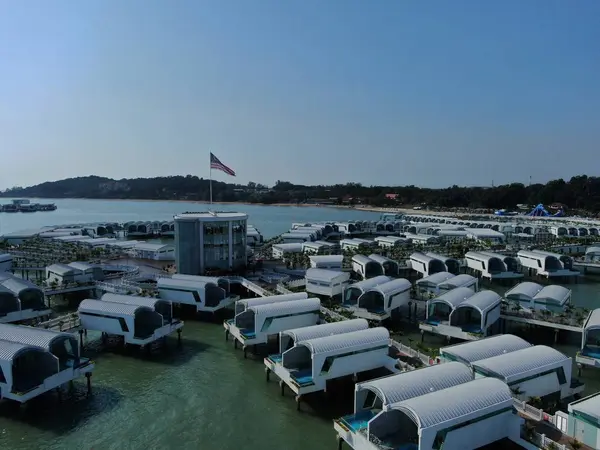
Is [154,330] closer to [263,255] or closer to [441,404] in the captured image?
[441,404]

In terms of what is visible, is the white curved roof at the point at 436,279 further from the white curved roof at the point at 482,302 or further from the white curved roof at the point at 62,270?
the white curved roof at the point at 62,270

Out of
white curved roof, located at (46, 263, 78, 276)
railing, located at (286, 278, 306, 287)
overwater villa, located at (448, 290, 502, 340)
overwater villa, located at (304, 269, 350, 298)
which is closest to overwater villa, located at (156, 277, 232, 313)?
railing, located at (286, 278, 306, 287)

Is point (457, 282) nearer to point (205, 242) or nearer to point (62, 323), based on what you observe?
point (205, 242)

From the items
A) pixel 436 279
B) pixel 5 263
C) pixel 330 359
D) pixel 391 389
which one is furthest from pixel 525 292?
pixel 5 263

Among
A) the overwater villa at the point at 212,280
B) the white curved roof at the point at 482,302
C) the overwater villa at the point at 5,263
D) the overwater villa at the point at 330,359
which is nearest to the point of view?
the overwater villa at the point at 330,359

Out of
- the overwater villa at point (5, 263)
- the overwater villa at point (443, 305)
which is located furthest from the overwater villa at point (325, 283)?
the overwater villa at point (5, 263)
